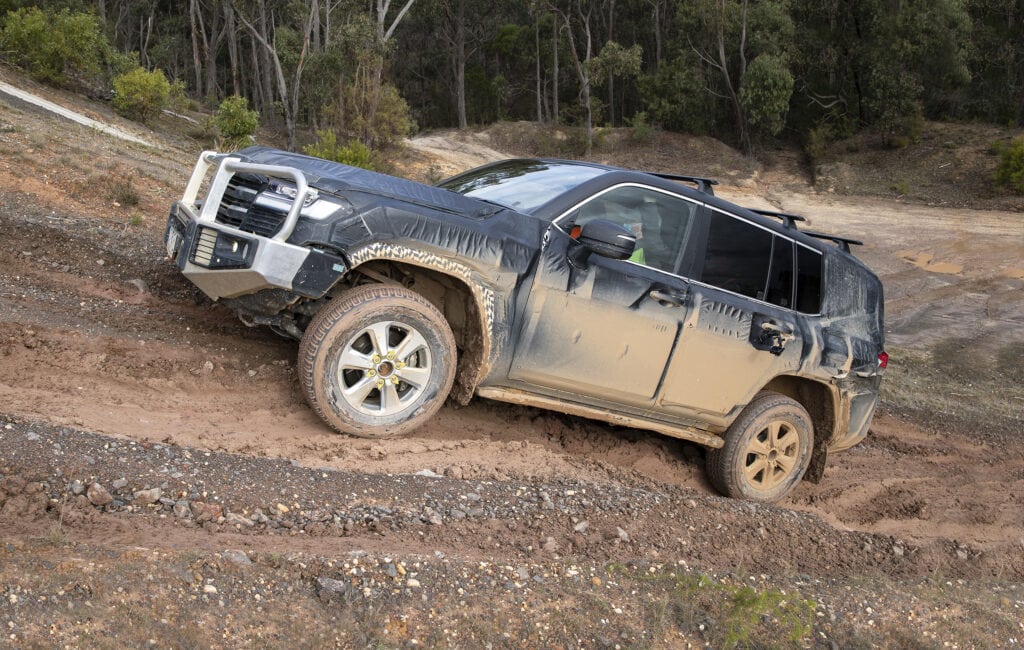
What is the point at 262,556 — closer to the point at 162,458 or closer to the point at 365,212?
the point at 162,458

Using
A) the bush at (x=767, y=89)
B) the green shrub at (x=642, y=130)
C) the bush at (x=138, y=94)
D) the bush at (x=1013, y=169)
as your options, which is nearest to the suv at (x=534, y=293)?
the bush at (x=138, y=94)

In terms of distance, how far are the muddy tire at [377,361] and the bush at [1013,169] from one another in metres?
23.9

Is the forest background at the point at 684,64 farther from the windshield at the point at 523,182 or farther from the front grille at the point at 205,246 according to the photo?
the front grille at the point at 205,246

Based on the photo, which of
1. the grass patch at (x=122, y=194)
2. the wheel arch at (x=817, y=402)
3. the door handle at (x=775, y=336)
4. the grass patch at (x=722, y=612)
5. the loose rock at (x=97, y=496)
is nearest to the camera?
the loose rock at (x=97, y=496)

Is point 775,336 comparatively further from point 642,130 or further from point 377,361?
point 642,130

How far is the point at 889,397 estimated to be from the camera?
9820 millimetres

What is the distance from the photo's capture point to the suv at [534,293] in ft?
16.2

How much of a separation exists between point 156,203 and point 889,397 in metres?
7.78

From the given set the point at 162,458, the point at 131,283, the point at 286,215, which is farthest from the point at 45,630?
the point at 131,283

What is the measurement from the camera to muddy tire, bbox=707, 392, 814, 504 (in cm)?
645

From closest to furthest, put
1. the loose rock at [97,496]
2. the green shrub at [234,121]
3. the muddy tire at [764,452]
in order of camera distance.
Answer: the loose rock at [97,496] → the muddy tire at [764,452] → the green shrub at [234,121]

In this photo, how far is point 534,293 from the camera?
5.30 meters

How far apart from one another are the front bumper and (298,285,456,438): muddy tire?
0.21 m

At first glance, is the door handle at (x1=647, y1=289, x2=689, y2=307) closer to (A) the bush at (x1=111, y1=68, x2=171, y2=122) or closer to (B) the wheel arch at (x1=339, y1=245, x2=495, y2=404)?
(B) the wheel arch at (x1=339, y1=245, x2=495, y2=404)
